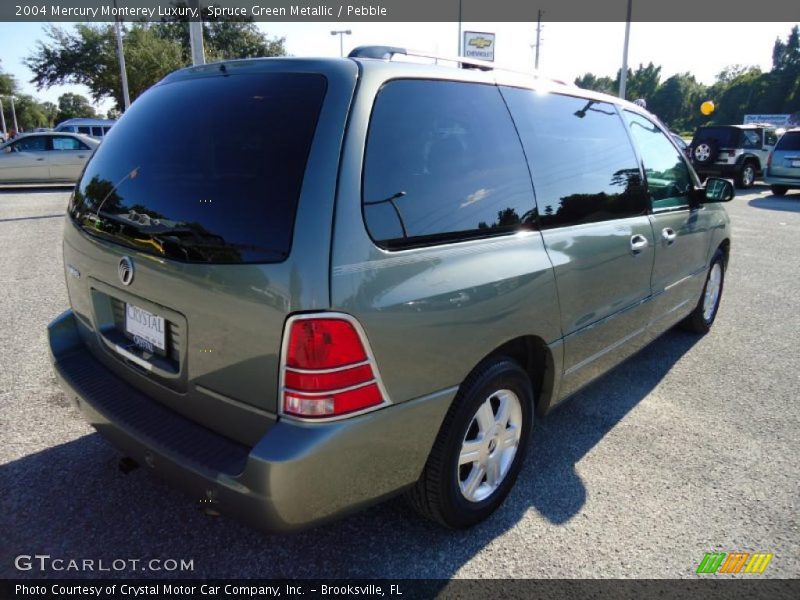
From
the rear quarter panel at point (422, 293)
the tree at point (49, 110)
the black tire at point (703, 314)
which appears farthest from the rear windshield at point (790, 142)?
the tree at point (49, 110)

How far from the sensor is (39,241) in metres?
8.09

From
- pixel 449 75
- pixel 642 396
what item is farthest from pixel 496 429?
pixel 642 396

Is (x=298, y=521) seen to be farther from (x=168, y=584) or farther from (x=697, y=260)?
(x=697, y=260)

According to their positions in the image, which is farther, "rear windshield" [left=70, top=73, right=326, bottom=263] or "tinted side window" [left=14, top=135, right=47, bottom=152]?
"tinted side window" [left=14, top=135, right=47, bottom=152]

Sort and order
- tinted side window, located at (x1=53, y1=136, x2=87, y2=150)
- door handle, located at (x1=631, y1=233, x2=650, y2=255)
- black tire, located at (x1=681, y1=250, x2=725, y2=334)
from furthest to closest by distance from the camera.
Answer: tinted side window, located at (x1=53, y1=136, x2=87, y2=150), black tire, located at (x1=681, y1=250, x2=725, y2=334), door handle, located at (x1=631, y1=233, x2=650, y2=255)

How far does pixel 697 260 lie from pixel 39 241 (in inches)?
327

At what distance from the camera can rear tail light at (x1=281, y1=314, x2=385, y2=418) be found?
171cm

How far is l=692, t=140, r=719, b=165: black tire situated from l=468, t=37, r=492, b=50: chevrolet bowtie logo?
7452mm

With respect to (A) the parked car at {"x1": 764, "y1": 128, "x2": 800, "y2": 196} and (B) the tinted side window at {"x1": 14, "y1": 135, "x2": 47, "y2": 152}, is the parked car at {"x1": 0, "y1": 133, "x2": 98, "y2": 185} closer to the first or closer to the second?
(B) the tinted side window at {"x1": 14, "y1": 135, "x2": 47, "y2": 152}

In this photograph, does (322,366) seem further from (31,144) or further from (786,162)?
(786,162)

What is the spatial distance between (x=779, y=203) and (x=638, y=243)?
14.6 meters

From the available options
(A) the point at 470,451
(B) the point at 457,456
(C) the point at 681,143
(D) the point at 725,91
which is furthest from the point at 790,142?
(D) the point at 725,91

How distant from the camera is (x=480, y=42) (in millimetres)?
19141

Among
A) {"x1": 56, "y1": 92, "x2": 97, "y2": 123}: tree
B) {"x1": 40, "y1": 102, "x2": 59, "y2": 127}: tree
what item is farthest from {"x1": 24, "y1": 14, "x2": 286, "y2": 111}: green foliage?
{"x1": 40, "y1": 102, "x2": 59, "y2": 127}: tree
